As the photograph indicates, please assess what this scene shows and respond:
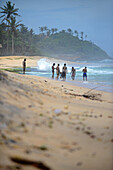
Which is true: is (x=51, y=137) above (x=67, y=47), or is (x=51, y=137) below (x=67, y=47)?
below

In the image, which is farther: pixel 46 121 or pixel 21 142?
pixel 46 121

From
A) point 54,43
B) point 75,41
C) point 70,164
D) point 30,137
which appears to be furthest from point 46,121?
point 75,41

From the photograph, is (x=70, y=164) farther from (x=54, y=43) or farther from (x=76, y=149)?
(x=54, y=43)

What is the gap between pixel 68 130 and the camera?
379 cm

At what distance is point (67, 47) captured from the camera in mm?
143750

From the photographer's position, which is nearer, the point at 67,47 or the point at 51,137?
the point at 51,137

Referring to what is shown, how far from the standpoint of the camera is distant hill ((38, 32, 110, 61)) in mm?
129837

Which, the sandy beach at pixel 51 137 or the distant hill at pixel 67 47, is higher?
the distant hill at pixel 67 47

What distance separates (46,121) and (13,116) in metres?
0.56

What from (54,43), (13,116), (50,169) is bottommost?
(50,169)

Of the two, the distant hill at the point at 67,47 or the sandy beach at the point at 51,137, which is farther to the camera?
the distant hill at the point at 67,47

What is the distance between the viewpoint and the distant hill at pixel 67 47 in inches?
5112

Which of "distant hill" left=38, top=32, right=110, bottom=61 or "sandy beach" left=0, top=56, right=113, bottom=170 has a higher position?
"distant hill" left=38, top=32, right=110, bottom=61

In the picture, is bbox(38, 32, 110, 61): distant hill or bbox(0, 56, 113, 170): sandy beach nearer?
bbox(0, 56, 113, 170): sandy beach
